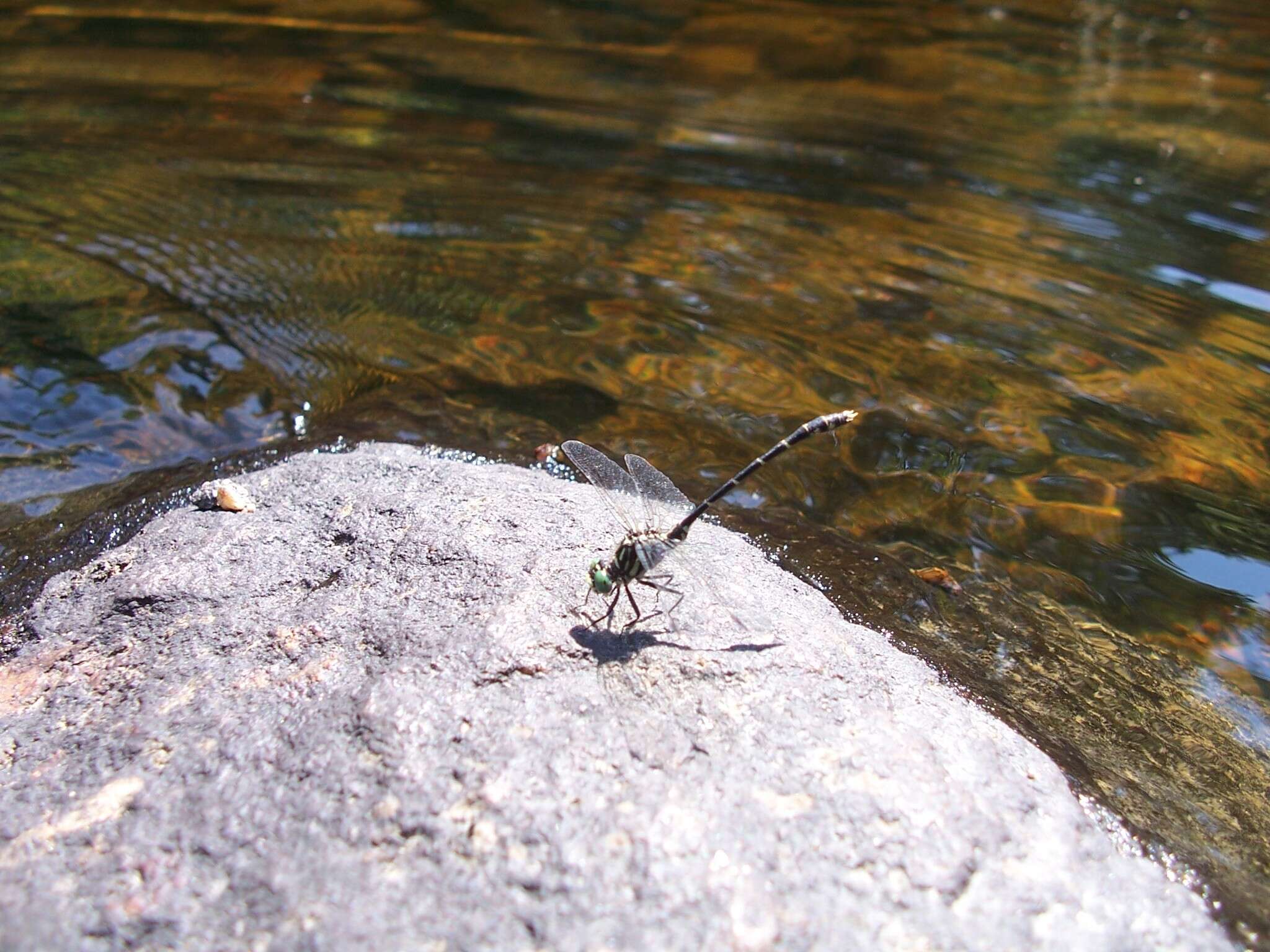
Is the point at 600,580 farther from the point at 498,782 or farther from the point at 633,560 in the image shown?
the point at 498,782

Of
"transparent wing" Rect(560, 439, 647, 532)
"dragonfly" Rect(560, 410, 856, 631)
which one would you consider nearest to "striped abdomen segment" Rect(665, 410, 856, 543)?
"dragonfly" Rect(560, 410, 856, 631)

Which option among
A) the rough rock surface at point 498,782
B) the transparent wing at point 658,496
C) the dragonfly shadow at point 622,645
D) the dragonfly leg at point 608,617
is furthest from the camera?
the transparent wing at point 658,496

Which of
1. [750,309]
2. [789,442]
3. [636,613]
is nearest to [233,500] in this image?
A: [636,613]

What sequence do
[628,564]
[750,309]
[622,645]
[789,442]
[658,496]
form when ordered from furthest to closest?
[750,309], [789,442], [658,496], [628,564], [622,645]

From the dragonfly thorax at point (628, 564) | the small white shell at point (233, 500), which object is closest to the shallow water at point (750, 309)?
the small white shell at point (233, 500)

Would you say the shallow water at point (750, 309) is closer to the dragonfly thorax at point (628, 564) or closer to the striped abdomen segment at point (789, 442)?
the striped abdomen segment at point (789, 442)

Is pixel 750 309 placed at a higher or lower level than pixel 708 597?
lower
